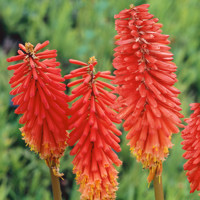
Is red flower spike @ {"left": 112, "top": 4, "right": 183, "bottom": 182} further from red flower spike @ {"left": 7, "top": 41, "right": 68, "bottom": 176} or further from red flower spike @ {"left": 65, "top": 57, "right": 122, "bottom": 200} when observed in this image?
red flower spike @ {"left": 7, "top": 41, "right": 68, "bottom": 176}

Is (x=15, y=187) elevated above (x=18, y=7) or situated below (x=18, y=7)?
below

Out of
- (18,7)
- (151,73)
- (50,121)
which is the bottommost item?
(50,121)

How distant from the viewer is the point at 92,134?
1.80 m

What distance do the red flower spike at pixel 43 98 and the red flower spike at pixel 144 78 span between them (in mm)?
270

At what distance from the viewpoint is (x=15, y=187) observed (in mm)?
3518

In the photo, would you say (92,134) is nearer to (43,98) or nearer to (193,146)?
(43,98)

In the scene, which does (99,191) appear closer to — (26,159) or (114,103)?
(114,103)

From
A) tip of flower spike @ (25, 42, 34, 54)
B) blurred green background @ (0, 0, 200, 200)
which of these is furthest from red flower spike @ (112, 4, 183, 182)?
blurred green background @ (0, 0, 200, 200)

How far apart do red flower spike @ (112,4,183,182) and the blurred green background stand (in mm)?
1341

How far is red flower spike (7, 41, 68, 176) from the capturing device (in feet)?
5.94

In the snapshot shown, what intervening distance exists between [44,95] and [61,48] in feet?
10.2

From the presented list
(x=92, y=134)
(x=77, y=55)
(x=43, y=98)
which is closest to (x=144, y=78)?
(x=92, y=134)

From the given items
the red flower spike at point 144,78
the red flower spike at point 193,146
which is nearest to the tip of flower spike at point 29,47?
the red flower spike at point 144,78

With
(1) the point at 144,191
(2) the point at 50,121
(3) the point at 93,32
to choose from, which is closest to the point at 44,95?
(2) the point at 50,121
